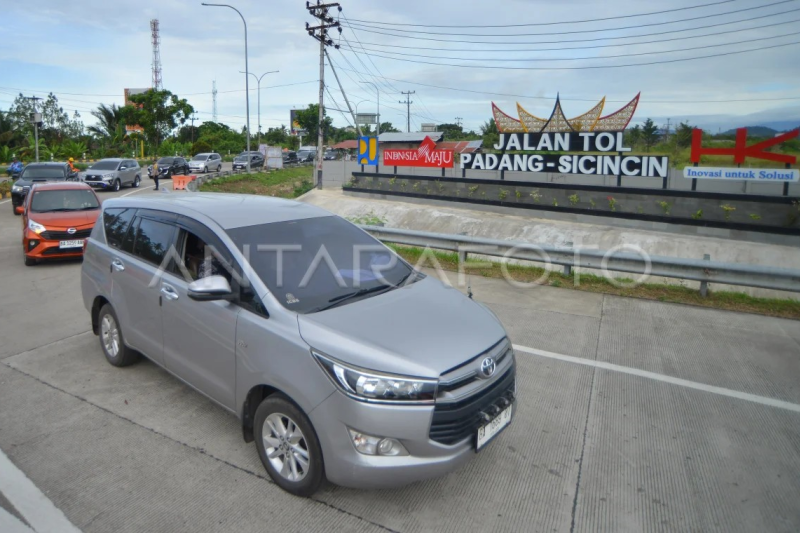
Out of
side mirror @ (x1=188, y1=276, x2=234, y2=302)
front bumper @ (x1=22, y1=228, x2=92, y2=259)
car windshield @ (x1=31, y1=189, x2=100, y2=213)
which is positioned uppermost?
car windshield @ (x1=31, y1=189, x2=100, y2=213)

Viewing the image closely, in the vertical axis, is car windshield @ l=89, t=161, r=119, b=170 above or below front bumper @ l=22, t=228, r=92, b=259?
above

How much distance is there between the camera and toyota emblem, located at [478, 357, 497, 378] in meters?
3.40

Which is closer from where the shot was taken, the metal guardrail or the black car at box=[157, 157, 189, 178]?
the metal guardrail

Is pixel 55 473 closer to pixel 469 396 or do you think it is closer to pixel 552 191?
pixel 469 396

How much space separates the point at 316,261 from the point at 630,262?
559 centimetres

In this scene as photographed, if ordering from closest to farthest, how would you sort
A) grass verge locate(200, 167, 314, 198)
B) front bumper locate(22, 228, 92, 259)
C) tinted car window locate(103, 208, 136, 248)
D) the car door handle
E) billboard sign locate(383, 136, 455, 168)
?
the car door handle, tinted car window locate(103, 208, 136, 248), front bumper locate(22, 228, 92, 259), billboard sign locate(383, 136, 455, 168), grass verge locate(200, 167, 314, 198)

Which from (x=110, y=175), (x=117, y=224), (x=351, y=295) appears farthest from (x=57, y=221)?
(x=110, y=175)

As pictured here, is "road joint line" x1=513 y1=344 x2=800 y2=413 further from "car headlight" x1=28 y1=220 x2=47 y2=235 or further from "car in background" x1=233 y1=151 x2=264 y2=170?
"car in background" x1=233 y1=151 x2=264 y2=170

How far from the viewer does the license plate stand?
11.1ft

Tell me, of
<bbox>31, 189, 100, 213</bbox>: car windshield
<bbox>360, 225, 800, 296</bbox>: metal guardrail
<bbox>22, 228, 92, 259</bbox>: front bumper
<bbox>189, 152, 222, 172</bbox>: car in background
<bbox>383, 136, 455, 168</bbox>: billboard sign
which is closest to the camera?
<bbox>360, 225, 800, 296</bbox>: metal guardrail

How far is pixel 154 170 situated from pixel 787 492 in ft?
104

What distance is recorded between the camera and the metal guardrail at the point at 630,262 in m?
7.39

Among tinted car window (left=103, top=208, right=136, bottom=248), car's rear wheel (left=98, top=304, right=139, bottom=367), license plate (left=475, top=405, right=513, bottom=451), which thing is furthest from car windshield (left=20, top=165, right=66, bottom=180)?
license plate (left=475, top=405, right=513, bottom=451)

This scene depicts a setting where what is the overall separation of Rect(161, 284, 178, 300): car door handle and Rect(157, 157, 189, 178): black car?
3657cm
